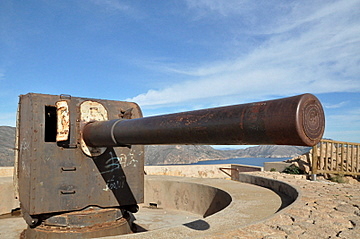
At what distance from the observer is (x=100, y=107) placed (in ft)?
16.6

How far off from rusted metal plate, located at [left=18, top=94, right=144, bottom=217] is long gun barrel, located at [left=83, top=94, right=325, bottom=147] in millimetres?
2131

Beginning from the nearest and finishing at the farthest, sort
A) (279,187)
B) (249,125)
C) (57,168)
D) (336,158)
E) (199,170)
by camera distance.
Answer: (249,125)
(57,168)
(279,187)
(336,158)
(199,170)

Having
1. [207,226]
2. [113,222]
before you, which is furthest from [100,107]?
[207,226]

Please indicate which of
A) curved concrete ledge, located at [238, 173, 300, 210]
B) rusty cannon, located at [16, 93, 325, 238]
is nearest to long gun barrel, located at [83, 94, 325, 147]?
rusty cannon, located at [16, 93, 325, 238]

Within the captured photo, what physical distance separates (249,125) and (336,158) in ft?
34.7

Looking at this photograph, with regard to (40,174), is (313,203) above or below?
below

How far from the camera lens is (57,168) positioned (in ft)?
14.9

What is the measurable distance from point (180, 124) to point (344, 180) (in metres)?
10.2

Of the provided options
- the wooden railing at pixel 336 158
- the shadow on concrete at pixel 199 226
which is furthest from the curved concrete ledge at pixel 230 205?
the wooden railing at pixel 336 158

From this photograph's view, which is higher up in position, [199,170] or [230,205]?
[230,205]

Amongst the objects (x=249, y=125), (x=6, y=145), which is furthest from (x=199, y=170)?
(x=6, y=145)

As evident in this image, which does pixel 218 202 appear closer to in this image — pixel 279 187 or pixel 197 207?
pixel 197 207

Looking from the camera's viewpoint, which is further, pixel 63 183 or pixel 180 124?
pixel 63 183

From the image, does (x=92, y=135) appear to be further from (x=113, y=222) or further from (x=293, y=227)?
(x=293, y=227)
